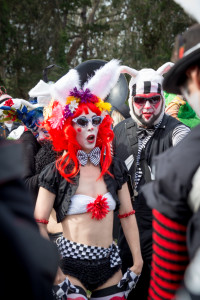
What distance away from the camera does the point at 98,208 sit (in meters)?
2.35

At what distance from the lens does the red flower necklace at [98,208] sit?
2342 mm

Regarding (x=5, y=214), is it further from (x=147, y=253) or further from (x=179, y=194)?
(x=147, y=253)

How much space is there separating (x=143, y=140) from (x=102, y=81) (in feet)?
2.43

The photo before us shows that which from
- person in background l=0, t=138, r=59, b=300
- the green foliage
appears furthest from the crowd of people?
the green foliage

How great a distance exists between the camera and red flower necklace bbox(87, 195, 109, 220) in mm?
2342

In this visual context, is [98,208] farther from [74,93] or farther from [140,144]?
[140,144]

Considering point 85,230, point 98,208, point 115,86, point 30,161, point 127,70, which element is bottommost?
point 85,230

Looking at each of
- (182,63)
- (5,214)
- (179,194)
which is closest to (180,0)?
(182,63)

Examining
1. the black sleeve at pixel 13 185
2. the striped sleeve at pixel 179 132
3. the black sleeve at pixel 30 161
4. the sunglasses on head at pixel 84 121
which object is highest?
the black sleeve at pixel 13 185

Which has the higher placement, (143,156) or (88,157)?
(88,157)

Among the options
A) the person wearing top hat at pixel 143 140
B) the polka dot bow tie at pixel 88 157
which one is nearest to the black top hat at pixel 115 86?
the person wearing top hat at pixel 143 140

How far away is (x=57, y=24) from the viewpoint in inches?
495

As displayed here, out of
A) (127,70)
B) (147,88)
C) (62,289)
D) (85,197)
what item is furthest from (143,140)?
(62,289)

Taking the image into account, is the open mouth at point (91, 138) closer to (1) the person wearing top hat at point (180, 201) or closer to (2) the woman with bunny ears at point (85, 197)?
(2) the woman with bunny ears at point (85, 197)
